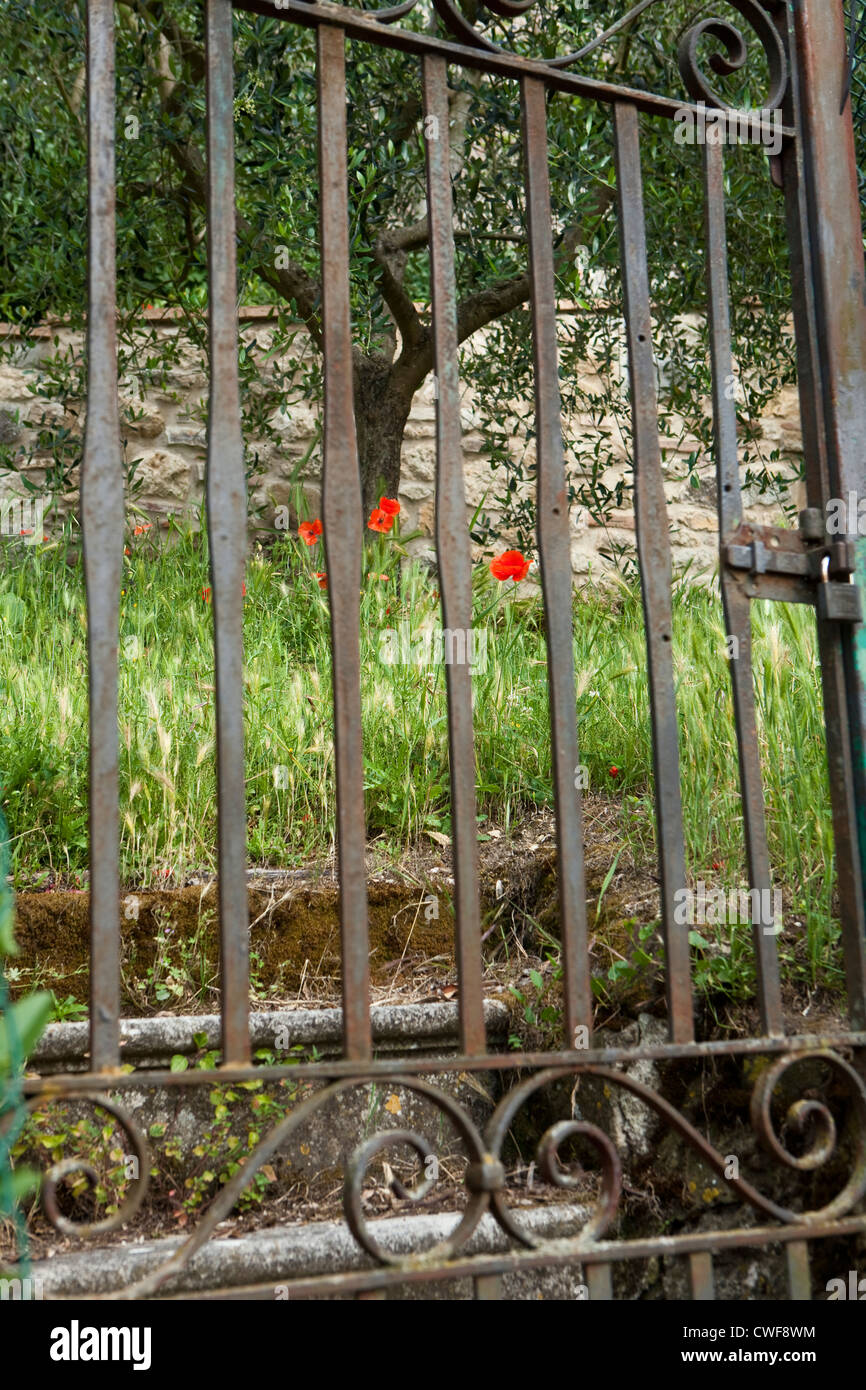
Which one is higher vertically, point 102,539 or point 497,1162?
point 102,539

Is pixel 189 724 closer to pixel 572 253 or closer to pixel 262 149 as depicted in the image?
pixel 262 149

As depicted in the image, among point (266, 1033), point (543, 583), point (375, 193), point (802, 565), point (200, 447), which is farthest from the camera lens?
point (200, 447)

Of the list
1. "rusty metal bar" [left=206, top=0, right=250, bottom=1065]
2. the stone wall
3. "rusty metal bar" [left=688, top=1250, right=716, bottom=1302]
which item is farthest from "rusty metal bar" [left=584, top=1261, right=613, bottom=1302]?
the stone wall

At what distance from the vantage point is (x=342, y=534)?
131cm

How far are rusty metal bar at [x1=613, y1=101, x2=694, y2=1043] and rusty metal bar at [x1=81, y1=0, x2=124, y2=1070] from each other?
650mm

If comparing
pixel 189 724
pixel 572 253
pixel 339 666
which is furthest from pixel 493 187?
pixel 339 666

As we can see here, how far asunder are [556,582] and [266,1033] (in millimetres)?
1043

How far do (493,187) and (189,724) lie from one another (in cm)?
237

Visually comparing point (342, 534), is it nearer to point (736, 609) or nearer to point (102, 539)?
point (102, 539)

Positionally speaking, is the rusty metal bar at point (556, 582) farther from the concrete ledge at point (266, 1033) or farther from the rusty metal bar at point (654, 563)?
the concrete ledge at point (266, 1033)

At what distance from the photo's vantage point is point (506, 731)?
9.49 ft

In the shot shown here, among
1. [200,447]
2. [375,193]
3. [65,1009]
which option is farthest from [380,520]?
[65,1009]

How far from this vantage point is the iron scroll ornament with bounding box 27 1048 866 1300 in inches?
42.6

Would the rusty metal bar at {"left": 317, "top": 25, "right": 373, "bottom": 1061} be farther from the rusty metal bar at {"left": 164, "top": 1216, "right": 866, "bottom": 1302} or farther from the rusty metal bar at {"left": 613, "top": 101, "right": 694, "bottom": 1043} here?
the rusty metal bar at {"left": 613, "top": 101, "right": 694, "bottom": 1043}
